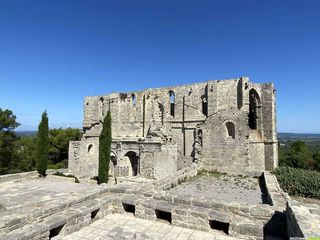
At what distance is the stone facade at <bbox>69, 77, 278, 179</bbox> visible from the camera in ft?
58.3

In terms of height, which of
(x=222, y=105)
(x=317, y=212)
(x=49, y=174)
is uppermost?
(x=222, y=105)

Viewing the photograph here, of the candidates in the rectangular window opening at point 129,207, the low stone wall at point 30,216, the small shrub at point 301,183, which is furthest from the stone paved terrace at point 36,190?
the small shrub at point 301,183

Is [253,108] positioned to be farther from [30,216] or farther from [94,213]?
[30,216]

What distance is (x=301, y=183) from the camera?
12.8 m

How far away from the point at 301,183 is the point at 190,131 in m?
14.0

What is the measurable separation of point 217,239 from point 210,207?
105 centimetres

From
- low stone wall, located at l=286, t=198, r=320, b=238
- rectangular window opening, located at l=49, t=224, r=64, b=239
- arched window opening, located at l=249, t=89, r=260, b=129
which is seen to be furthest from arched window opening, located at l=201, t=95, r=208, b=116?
rectangular window opening, located at l=49, t=224, r=64, b=239

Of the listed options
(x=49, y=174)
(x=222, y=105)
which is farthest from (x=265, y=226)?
(x=49, y=174)

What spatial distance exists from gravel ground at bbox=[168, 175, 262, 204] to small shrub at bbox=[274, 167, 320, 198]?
1.51m

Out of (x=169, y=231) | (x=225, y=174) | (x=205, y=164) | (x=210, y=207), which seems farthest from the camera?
(x=205, y=164)

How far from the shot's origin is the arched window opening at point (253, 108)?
862 inches

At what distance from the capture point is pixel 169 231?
21.0 feet

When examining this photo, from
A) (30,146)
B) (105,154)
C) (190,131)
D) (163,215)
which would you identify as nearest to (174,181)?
(163,215)

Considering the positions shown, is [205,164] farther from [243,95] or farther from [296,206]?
[296,206]
